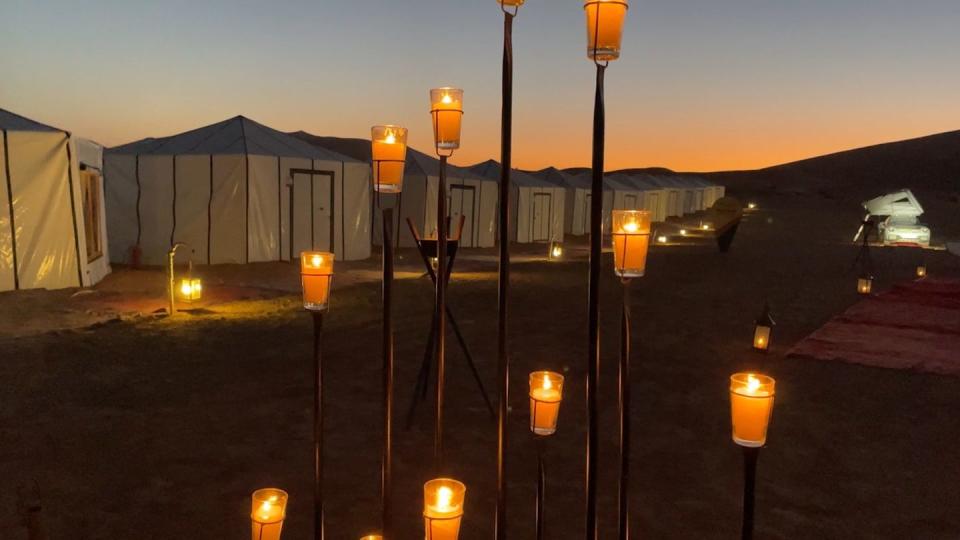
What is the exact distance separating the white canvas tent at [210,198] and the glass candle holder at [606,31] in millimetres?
13343

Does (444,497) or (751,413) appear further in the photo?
(444,497)

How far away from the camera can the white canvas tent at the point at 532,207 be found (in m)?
24.5

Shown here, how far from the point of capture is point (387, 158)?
258 cm

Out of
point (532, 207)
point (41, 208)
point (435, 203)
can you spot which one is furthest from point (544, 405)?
point (532, 207)

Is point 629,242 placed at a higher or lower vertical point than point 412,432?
higher

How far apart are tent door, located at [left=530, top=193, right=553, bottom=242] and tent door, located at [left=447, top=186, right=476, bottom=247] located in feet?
12.8

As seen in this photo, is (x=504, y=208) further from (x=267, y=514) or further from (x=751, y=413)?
(x=267, y=514)

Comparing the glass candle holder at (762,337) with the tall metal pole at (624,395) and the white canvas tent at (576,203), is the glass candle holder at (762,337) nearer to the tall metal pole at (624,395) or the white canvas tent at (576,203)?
the tall metal pole at (624,395)

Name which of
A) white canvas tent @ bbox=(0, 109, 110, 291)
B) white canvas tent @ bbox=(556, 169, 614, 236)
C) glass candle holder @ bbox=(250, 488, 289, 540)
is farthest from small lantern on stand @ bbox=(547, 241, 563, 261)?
glass candle holder @ bbox=(250, 488, 289, 540)

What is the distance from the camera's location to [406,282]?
12.6m

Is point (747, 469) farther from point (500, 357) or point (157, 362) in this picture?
point (157, 362)

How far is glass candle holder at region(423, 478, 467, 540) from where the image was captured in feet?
6.88

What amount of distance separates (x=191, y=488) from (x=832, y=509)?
3648 millimetres

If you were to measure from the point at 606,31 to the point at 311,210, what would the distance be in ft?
46.8
